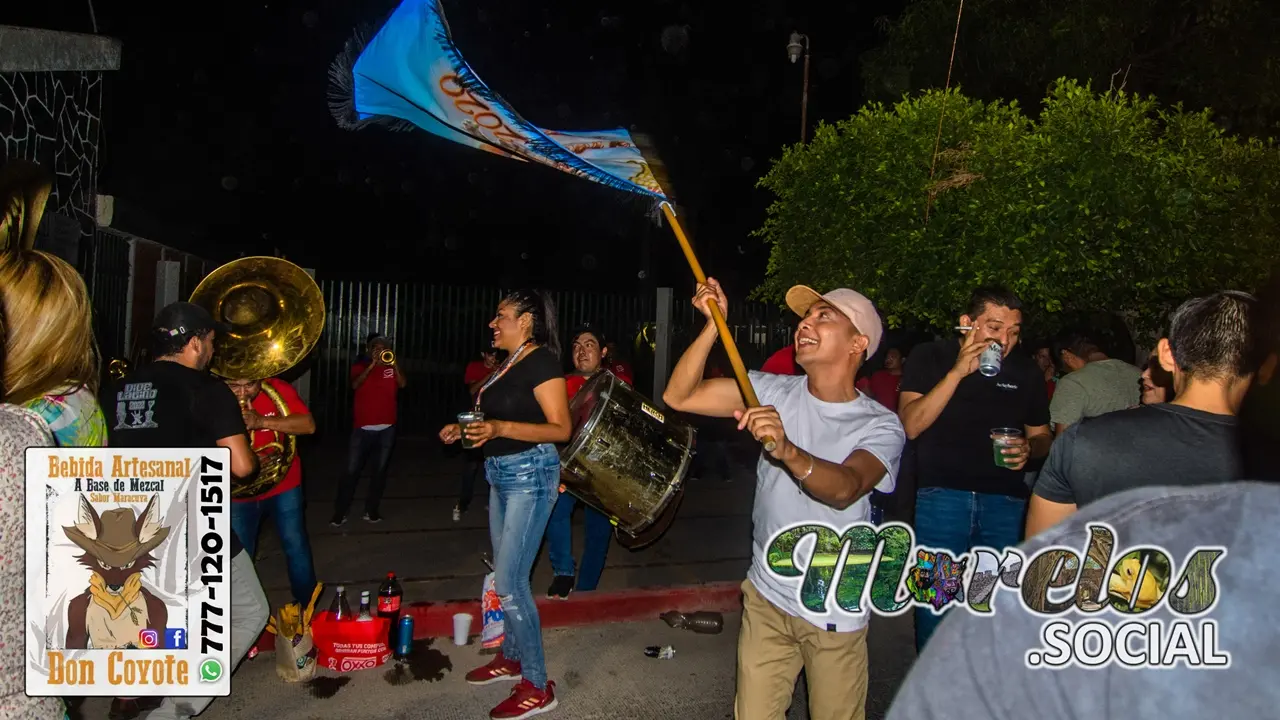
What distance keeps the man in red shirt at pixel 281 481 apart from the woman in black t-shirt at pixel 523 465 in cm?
135

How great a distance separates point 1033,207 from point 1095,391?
1209 millimetres

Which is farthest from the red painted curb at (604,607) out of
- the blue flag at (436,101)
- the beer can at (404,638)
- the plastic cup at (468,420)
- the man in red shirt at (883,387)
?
the blue flag at (436,101)

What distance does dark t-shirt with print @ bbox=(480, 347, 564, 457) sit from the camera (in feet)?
13.1

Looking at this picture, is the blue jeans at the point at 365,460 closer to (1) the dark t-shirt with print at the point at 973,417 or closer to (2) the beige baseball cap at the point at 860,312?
(1) the dark t-shirt with print at the point at 973,417

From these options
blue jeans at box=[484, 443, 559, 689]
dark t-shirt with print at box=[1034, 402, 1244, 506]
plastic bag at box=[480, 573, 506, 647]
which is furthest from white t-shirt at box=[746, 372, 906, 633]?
plastic bag at box=[480, 573, 506, 647]

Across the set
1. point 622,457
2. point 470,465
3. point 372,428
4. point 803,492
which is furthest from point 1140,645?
point 470,465

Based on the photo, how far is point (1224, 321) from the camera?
2.26 metres

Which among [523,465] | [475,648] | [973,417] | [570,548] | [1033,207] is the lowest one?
[475,648]

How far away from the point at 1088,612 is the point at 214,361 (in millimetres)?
5648

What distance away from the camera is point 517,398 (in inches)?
158

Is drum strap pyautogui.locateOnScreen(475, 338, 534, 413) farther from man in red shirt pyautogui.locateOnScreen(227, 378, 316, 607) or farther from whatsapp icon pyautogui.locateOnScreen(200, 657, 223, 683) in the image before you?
whatsapp icon pyautogui.locateOnScreen(200, 657, 223, 683)

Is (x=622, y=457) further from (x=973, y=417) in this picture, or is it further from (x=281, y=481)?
(x=281, y=481)

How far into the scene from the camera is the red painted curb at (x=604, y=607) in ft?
16.8

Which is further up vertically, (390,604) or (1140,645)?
(1140,645)
